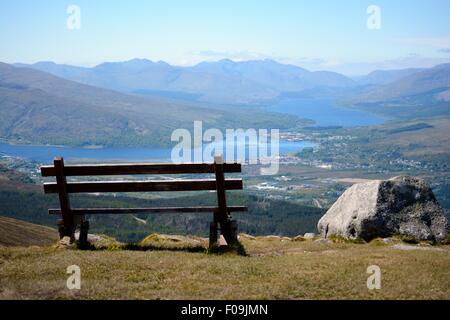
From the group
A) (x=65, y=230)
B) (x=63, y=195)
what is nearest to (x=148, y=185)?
(x=63, y=195)

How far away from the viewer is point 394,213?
2103cm

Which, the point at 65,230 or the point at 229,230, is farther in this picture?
the point at 65,230

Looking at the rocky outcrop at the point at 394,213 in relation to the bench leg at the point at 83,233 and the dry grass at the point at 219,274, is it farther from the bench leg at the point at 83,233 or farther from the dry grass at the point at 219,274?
the bench leg at the point at 83,233

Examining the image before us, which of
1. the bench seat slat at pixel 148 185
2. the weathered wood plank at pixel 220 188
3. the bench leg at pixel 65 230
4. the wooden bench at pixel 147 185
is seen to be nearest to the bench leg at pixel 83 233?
the wooden bench at pixel 147 185

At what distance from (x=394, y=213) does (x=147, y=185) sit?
10281 millimetres

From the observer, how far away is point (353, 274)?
516 inches

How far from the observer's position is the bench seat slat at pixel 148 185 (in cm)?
1650

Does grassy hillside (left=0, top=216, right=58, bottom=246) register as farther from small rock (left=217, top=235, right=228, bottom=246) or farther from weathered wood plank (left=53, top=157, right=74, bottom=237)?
small rock (left=217, top=235, right=228, bottom=246)

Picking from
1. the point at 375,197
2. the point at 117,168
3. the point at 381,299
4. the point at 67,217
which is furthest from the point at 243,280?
the point at 375,197

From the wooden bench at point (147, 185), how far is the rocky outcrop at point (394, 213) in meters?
6.26

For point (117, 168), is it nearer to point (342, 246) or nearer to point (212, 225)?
point (212, 225)

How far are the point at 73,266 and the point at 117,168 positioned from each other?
151 inches

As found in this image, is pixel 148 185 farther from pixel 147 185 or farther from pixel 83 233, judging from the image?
pixel 83 233

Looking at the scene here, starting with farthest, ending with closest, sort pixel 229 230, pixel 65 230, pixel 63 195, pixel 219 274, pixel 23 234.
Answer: pixel 23 234 < pixel 65 230 < pixel 229 230 < pixel 63 195 < pixel 219 274
